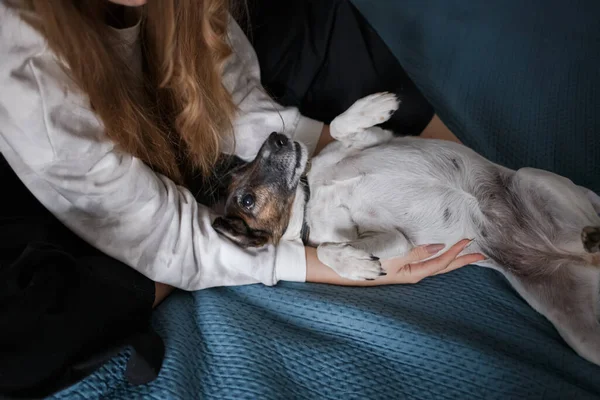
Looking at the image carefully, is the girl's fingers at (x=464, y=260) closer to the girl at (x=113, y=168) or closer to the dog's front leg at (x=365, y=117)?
the girl at (x=113, y=168)

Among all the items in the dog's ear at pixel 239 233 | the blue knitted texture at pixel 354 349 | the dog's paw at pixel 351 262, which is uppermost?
the dog's paw at pixel 351 262

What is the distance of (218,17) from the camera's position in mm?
1376

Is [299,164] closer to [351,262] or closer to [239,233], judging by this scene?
[239,233]

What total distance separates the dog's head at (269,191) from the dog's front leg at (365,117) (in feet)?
0.54

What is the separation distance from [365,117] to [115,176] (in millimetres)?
867

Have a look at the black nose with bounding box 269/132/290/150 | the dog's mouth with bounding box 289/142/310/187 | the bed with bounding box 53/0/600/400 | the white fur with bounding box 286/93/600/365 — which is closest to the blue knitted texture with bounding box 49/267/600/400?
the bed with bounding box 53/0/600/400

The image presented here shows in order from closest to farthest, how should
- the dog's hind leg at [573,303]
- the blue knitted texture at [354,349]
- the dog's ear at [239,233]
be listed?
the blue knitted texture at [354,349]
the dog's hind leg at [573,303]
the dog's ear at [239,233]

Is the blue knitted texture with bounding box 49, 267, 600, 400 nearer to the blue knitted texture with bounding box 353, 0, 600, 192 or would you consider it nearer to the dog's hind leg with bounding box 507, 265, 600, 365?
the dog's hind leg with bounding box 507, 265, 600, 365

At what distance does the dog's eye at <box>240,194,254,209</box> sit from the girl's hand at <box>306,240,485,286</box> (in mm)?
261

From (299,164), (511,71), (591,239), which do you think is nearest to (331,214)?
(299,164)

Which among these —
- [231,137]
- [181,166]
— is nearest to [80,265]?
[181,166]

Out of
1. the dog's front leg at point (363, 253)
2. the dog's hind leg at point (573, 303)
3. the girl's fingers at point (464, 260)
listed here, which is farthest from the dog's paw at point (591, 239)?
the dog's front leg at point (363, 253)

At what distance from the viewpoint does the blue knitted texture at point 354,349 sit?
4.10 feet

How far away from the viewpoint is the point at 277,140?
1.64m
